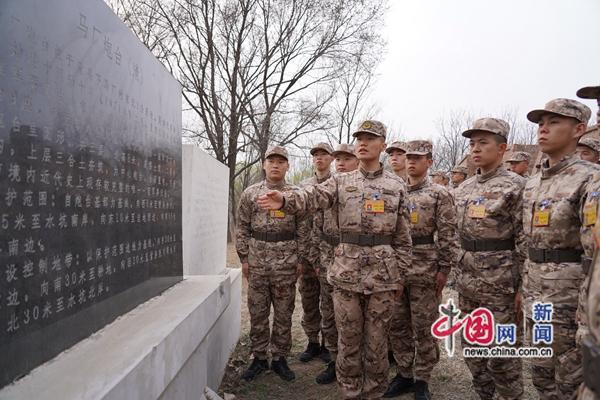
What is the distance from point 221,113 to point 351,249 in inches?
401

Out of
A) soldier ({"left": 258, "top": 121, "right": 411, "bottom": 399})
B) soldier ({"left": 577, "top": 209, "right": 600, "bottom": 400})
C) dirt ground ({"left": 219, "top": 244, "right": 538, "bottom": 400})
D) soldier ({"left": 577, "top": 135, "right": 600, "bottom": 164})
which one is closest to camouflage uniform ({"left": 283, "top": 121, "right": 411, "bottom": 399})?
soldier ({"left": 258, "top": 121, "right": 411, "bottom": 399})

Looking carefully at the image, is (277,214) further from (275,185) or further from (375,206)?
(375,206)

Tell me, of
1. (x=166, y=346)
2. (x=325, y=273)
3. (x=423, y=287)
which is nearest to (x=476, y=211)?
(x=423, y=287)

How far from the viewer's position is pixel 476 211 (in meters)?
3.42

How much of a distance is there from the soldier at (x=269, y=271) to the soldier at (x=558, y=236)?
2070 mm

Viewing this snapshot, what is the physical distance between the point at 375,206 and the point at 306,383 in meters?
1.92

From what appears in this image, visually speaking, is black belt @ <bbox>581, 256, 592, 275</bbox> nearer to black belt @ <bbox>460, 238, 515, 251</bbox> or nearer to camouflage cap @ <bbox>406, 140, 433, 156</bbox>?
black belt @ <bbox>460, 238, 515, 251</bbox>

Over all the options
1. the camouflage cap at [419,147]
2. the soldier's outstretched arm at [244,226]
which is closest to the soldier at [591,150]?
the camouflage cap at [419,147]

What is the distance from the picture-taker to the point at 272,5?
1234cm

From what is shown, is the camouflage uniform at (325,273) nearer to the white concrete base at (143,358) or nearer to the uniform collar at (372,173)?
the uniform collar at (372,173)

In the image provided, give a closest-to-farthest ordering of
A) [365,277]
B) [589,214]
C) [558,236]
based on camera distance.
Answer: [589,214] → [558,236] → [365,277]

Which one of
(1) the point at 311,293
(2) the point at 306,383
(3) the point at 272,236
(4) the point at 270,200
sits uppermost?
(4) the point at 270,200

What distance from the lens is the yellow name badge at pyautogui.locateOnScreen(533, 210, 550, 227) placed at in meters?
2.76

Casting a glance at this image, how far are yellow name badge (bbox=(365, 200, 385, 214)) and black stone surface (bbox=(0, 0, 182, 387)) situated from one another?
5.09ft
